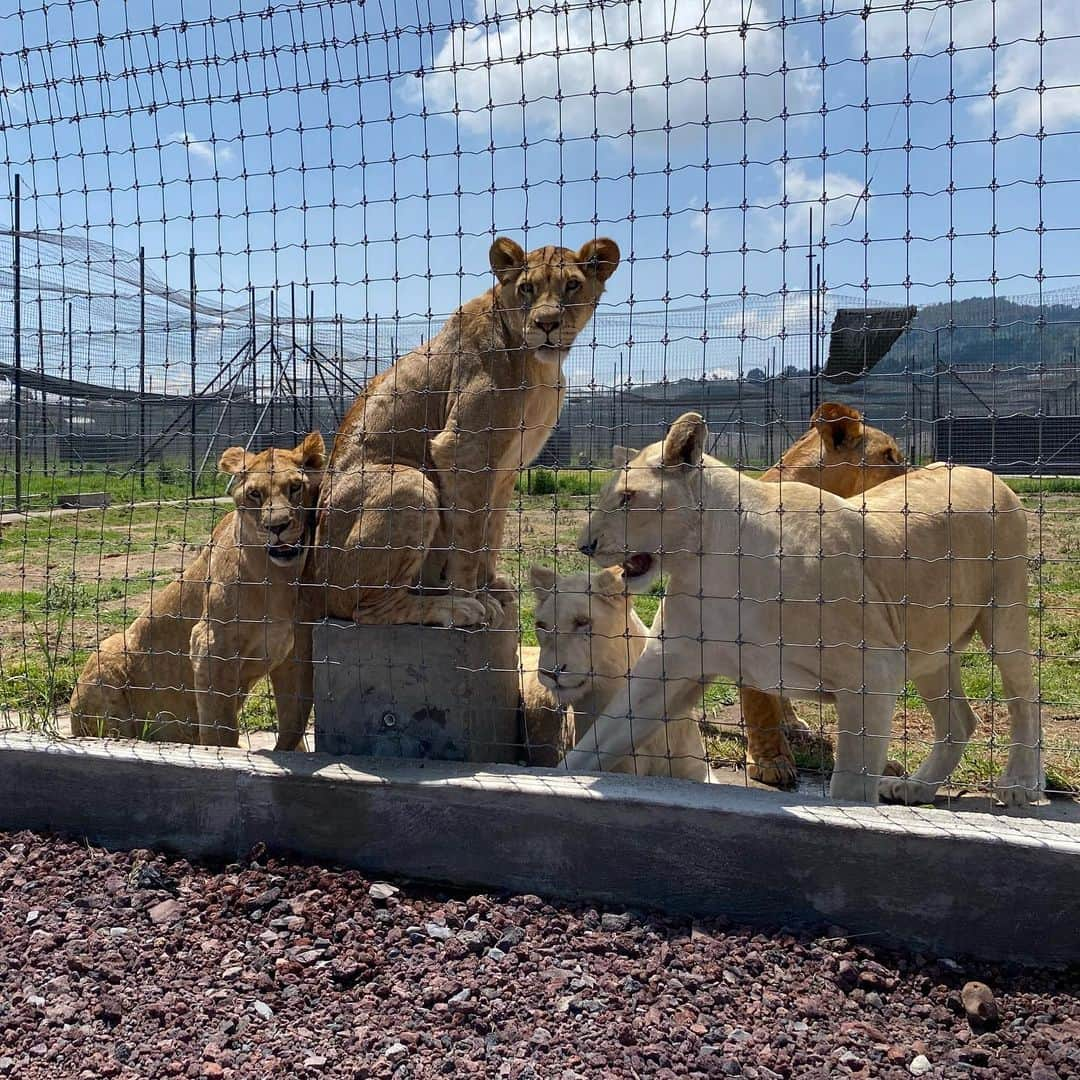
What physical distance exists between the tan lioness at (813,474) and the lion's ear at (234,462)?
106 inches

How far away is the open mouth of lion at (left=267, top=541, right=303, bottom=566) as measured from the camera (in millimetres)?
5105

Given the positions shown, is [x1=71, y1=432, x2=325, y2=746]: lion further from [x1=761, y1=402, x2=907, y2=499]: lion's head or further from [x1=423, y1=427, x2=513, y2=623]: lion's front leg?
[x1=761, y1=402, x2=907, y2=499]: lion's head

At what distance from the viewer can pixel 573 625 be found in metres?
5.09

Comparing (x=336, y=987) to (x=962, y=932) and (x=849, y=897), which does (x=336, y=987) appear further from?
(x=962, y=932)

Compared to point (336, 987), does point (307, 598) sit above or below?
above

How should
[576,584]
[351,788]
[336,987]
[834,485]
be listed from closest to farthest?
[336,987], [351,788], [576,584], [834,485]

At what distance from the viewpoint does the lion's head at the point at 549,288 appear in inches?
194

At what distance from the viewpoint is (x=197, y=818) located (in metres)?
4.38

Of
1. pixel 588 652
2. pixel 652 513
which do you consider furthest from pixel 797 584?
pixel 588 652

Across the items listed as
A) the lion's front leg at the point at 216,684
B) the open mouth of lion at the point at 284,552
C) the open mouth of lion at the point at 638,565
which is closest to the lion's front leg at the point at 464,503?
the open mouth of lion at the point at 284,552

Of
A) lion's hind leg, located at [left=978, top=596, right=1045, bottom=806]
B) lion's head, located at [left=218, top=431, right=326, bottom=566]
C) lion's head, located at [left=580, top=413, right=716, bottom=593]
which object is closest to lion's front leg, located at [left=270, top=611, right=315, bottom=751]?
lion's head, located at [left=218, top=431, right=326, bottom=566]

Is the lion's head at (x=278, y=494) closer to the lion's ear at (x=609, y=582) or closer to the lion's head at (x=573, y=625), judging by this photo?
the lion's head at (x=573, y=625)

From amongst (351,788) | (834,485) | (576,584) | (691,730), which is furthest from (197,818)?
(834,485)

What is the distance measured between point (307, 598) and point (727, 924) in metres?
2.71
